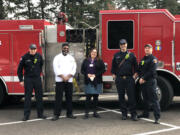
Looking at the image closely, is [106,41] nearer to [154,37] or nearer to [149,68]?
[154,37]

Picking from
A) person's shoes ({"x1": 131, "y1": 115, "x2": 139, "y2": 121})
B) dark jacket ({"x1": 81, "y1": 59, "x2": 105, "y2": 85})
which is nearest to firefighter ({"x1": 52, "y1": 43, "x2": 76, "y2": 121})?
dark jacket ({"x1": 81, "y1": 59, "x2": 105, "y2": 85})

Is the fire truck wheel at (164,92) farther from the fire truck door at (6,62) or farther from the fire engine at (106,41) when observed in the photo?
the fire truck door at (6,62)

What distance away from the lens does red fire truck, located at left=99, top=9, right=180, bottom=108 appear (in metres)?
7.02

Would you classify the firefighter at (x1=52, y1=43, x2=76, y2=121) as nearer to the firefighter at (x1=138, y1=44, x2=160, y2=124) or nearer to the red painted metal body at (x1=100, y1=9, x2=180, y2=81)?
the red painted metal body at (x1=100, y1=9, x2=180, y2=81)

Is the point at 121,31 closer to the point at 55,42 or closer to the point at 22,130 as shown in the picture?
the point at 55,42

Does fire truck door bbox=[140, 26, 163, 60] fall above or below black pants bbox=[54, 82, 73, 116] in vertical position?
above

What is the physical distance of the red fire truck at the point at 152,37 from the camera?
702cm

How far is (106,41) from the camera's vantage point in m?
7.18

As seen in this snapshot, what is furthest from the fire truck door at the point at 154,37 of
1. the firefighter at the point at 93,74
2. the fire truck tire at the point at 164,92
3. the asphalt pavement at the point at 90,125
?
the asphalt pavement at the point at 90,125

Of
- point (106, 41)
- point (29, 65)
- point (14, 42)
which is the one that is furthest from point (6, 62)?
point (106, 41)

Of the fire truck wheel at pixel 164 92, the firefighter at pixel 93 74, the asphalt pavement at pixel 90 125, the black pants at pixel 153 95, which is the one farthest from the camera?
the fire truck wheel at pixel 164 92

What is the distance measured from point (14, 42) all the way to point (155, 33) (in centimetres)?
418

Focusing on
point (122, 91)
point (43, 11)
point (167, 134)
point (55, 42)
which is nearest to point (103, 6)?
point (43, 11)

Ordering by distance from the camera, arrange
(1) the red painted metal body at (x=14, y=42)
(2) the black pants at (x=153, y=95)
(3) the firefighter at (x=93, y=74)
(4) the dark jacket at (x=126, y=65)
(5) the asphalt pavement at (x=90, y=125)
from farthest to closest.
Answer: (1) the red painted metal body at (x=14, y=42)
(3) the firefighter at (x=93, y=74)
(4) the dark jacket at (x=126, y=65)
(2) the black pants at (x=153, y=95)
(5) the asphalt pavement at (x=90, y=125)
